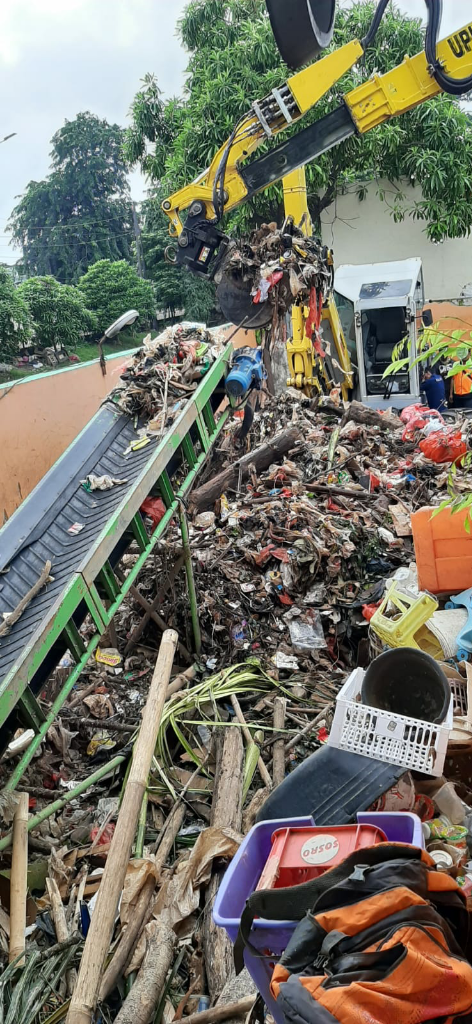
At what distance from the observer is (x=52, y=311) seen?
1652 centimetres

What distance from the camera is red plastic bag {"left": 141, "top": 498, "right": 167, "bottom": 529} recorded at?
Answer: 4.93 m

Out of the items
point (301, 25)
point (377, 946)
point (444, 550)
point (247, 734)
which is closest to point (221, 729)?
point (247, 734)

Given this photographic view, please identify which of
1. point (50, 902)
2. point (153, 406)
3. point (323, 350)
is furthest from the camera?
point (323, 350)

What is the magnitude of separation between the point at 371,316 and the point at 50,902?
31.6ft

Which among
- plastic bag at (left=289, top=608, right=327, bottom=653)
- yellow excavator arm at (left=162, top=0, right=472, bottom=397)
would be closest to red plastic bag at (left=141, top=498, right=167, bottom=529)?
plastic bag at (left=289, top=608, right=327, bottom=653)

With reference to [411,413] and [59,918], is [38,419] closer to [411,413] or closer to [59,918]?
[411,413]

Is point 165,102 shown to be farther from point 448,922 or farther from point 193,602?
point 448,922

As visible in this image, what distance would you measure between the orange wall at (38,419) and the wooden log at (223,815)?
21.2 feet

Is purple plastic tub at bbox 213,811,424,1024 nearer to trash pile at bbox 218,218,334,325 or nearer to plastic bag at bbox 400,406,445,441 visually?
trash pile at bbox 218,218,334,325

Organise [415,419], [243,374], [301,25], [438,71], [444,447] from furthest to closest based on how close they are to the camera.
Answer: [415,419]
[438,71]
[444,447]
[301,25]
[243,374]

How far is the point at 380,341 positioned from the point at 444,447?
464cm

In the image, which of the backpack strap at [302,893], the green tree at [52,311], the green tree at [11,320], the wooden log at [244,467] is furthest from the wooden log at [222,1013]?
the green tree at [52,311]

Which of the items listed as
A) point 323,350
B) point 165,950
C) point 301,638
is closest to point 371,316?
point 323,350

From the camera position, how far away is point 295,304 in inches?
320
